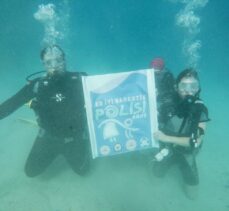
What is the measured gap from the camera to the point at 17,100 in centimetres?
545

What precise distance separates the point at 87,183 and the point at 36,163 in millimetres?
1051

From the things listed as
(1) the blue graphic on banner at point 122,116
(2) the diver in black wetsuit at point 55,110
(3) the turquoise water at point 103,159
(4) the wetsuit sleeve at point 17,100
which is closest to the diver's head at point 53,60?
(2) the diver in black wetsuit at point 55,110

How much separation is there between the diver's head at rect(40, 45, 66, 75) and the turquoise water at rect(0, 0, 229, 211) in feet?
7.12

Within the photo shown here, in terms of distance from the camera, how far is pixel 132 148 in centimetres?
526

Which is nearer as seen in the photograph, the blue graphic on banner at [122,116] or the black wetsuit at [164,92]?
the blue graphic on banner at [122,116]

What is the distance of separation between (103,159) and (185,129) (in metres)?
2.06

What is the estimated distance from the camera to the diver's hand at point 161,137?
5.12 metres

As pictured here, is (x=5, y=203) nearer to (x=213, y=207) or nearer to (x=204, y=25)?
(x=213, y=207)

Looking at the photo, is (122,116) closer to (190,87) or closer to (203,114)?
(190,87)

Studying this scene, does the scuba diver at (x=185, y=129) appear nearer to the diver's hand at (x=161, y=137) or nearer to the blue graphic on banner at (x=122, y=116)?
the diver's hand at (x=161, y=137)

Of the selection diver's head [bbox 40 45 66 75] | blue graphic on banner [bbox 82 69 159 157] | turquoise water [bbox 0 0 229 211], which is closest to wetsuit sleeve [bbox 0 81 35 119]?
diver's head [bbox 40 45 66 75]

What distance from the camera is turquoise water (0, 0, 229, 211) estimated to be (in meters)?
5.58

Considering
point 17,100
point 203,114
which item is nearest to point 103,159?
point 17,100

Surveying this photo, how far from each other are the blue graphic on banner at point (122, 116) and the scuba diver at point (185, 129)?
0.34 m
